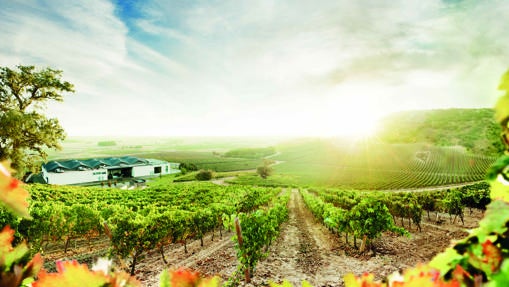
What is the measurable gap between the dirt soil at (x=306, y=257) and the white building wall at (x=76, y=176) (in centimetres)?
4930

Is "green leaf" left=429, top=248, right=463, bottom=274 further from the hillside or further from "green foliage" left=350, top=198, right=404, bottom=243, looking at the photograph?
the hillside

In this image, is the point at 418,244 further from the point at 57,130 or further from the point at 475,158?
the point at 475,158

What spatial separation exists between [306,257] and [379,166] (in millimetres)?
93668

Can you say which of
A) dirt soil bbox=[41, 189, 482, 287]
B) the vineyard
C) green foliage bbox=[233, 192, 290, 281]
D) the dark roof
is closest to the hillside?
dirt soil bbox=[41, 189, 482, 287]

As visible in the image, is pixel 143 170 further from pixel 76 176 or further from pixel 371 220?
pixel 371 220

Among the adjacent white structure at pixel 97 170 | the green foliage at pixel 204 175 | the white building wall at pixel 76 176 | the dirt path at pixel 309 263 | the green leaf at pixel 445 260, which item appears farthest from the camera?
the green foliage at pixel 204 175

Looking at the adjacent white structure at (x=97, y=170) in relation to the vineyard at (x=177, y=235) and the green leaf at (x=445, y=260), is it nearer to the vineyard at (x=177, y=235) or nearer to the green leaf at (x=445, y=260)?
the vineyard at (x=177, y=235)

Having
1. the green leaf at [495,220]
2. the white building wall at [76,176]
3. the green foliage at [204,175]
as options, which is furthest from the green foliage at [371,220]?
the green foliage at [204,175]

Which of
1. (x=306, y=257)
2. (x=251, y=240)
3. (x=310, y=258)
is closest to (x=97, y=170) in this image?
(x=251, y=240)

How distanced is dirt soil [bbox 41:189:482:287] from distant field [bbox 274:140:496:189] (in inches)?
2182

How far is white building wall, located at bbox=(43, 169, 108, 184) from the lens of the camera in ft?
176

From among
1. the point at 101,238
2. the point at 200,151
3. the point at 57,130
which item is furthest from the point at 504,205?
the point at 200,151

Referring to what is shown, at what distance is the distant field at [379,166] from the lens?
72.9 meters

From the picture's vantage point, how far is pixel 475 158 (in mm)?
100062
